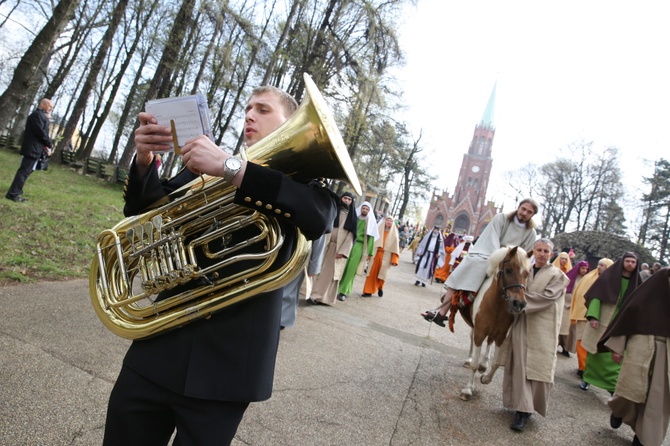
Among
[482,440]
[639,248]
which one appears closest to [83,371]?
[482,440]

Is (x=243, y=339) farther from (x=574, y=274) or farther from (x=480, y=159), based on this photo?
(x=480, y=159)

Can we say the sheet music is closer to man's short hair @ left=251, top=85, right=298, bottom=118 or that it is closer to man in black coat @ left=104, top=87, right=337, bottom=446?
man in black coat @ left=104, top=87, right=337, bottom=446

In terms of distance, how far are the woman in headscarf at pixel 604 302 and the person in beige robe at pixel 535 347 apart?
6.14ft

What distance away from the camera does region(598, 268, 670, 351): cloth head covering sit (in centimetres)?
460

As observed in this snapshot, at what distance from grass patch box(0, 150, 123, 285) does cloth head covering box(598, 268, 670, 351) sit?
22.5ft

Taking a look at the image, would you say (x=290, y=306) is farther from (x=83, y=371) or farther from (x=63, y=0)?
(x=63, y=0)

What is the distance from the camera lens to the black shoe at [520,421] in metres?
4.42

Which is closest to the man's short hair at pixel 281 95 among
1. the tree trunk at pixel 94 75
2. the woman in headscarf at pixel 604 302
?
the woman in headscarf at pixel 604 302

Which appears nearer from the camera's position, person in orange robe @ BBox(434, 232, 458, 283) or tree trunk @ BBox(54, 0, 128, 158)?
tree trunk @ BBox(54, 0, 128, 158)

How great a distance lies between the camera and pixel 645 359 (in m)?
4.59

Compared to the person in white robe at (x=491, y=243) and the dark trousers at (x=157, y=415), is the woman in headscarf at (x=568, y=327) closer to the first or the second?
the person in white robe at (x=491, y=243)

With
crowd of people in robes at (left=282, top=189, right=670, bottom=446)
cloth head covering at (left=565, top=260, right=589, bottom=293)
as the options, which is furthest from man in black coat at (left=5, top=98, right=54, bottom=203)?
cloth head covering at (left=565, top=260, right=589, bottom=293)

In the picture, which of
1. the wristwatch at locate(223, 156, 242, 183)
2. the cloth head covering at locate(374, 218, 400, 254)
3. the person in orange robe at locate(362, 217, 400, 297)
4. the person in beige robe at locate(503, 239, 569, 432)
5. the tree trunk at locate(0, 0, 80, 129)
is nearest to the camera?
the wristwatch at locate(223, 156, 242, 183)

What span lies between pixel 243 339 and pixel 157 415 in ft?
1.30
